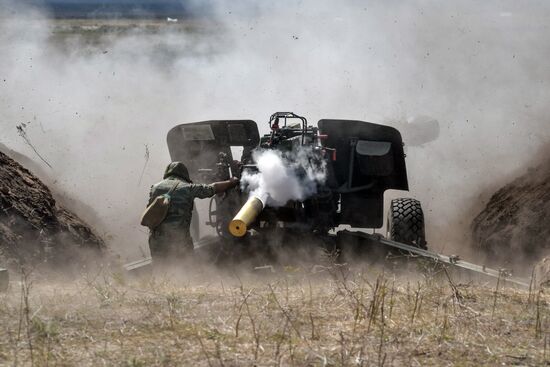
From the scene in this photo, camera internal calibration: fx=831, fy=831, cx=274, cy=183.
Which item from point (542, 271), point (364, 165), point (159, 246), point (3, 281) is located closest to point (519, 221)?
point (542, 271)

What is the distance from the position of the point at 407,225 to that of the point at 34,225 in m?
4.37

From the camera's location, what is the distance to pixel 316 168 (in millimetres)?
9250

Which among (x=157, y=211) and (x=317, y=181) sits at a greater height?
(x=317, y=181)

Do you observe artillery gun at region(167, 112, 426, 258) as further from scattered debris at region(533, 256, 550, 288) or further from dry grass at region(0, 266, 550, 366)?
dry grass at region(0, 266, 550, 366)

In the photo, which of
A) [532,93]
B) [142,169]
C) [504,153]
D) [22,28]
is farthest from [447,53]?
[22,28]

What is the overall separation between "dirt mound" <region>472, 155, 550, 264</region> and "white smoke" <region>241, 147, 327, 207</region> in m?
2.68

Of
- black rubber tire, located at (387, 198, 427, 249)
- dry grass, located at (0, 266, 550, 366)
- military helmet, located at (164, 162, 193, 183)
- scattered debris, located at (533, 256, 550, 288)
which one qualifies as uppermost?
military helmet, located at (164, 162, 193, 183)

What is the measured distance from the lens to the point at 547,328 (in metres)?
5.68

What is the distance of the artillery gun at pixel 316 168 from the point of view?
9156 millimetres

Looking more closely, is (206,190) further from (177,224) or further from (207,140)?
(207,140)

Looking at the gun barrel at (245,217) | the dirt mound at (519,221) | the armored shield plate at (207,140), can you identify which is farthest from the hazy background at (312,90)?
the gun barrel at (245,217)

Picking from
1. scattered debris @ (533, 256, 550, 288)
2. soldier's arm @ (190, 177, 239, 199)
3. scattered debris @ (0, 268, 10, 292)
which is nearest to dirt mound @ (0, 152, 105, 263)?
scattered debris @ (0, 268, 10, 292)

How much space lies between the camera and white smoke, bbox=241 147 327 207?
889 cm

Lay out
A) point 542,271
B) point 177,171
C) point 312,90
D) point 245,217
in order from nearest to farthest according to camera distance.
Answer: point 245,217
point 542,271
point 177,171
point 312,90
